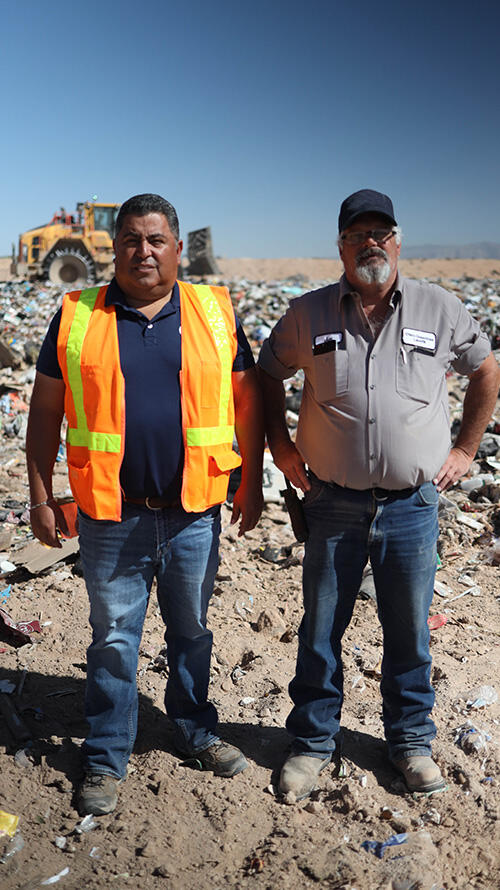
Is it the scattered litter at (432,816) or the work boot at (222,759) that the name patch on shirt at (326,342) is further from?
the scattered litter at (432,816)

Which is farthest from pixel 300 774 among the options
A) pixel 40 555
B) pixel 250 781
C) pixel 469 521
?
pixel 469 521

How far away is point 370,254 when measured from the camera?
7.66 ft

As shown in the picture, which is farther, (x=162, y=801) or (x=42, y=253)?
→ (x=42, y=253)

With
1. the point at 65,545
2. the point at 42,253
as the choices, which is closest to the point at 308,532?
the point at 65,545

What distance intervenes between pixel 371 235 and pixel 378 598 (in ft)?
4.17

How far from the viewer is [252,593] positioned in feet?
14.2

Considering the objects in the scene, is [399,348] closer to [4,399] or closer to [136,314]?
[136,314]

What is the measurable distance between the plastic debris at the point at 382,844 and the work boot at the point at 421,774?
0.23 m

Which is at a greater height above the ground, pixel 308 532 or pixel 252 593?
pixel 308 532

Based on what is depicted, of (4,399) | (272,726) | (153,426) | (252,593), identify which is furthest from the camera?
(4,399)

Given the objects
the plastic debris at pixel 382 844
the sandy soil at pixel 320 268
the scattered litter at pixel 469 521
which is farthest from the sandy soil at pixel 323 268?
the plastic debris at pixel 382 844

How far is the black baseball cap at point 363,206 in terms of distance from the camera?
7.57ft

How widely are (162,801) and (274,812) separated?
0.41 m

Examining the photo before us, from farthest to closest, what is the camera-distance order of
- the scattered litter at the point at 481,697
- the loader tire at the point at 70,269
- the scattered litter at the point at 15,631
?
1. the loader tire at the point at 70,269
2. the scattered litter at the point at 15,631
3. the scattered litter at the point at 481,697
